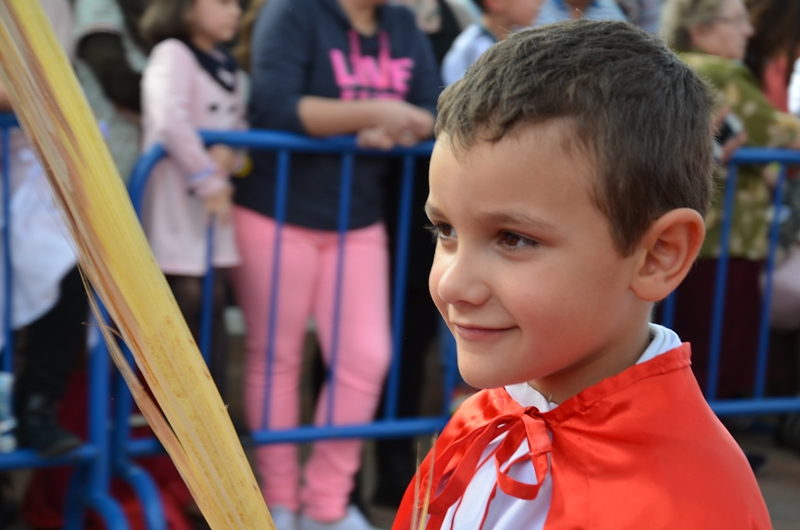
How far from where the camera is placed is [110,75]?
320 centimetres

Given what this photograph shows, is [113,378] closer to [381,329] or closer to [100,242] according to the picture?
[381,329]

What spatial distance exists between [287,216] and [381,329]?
496 mm

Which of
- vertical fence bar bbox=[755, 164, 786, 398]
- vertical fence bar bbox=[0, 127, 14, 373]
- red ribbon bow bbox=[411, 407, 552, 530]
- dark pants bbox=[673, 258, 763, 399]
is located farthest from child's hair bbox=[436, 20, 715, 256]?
vertical fence bar bbox=[755, 164, 786, 398]

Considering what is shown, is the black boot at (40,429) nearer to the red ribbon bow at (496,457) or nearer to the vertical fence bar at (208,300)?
the vertical fence bar at (208,300)

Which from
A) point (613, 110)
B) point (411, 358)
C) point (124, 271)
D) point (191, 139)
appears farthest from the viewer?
point (411, 358)

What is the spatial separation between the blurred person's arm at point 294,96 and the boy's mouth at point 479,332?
214cm

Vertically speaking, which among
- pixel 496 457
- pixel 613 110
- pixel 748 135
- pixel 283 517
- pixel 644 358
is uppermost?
pixel 613 110

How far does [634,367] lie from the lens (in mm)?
1202

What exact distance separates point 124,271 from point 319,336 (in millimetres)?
2488

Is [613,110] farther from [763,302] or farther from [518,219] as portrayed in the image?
[763,302]

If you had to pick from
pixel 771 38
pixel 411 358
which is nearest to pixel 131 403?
pixel 411 358

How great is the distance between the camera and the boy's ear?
117cm

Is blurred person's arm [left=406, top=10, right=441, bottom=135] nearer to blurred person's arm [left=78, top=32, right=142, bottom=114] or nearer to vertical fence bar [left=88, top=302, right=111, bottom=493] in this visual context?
blurred person's arm [left=78, top=32, right=142, bottom=114]

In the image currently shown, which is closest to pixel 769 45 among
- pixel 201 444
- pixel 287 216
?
pixel 287 216
